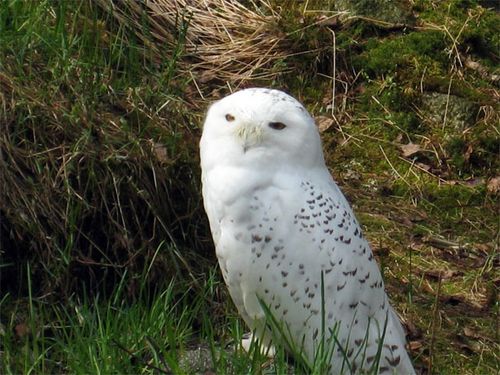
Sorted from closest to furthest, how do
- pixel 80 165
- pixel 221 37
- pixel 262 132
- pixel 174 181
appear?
pixel 262 132, pixel 80 165, pixel 174 181, pixel 221 37

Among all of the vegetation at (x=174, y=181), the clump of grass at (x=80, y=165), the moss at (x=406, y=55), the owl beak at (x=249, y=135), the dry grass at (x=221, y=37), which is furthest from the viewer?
the moss at (x=406, y=55)

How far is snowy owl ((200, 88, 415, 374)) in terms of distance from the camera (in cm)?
416

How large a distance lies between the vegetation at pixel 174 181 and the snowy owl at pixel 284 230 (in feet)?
0.59

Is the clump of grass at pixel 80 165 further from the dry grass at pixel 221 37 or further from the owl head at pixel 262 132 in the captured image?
the dry grass at pixel 221 37

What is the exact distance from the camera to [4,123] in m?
4.87

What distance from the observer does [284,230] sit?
419 cm

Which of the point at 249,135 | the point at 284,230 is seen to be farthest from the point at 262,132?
the point at 284,230

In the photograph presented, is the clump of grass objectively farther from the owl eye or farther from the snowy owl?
the owl eye

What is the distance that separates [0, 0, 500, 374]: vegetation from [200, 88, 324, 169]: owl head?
0.56 meters

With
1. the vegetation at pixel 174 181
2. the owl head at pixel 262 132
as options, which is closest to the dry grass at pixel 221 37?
the vegetation at pixel 174 181

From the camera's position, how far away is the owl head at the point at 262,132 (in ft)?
13.5

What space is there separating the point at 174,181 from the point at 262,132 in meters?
1.04

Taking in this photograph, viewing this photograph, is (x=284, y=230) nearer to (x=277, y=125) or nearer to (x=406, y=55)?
(x=277, y=125)

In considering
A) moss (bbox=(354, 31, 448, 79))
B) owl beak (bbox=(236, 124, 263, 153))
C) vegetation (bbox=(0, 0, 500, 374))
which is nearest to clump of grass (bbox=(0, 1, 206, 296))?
vegetation (bbox=(0, 0, 500, 374))
